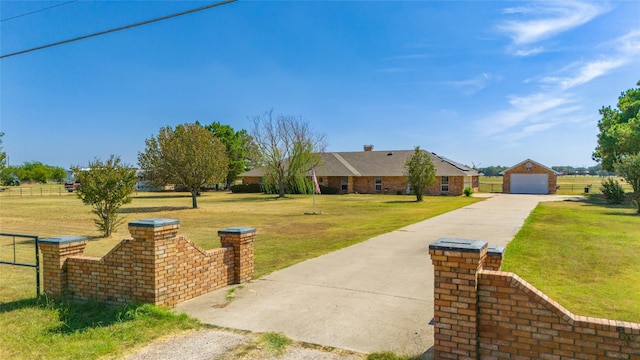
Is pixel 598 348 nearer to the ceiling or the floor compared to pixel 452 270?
nearer to the floor

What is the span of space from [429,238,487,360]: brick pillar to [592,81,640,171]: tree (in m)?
27.1

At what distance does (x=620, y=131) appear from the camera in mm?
28266

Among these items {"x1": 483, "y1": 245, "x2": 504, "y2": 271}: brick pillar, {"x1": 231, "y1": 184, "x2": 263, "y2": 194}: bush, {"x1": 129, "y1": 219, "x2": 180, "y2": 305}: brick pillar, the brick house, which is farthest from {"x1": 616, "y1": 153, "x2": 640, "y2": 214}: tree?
{"x1": 231, "y1": 184, "x2": 263, "y2": 194}: bush

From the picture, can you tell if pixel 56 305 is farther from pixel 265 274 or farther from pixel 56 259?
pixel 265 274

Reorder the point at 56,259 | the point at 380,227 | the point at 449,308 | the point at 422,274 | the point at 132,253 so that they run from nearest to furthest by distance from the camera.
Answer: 1. the point at 449,308
2. the point at 132,253
3. the point at 56,259
4. the point at 422,274
5. the point at 380,227

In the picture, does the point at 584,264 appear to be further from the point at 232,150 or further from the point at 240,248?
the point at 232,150

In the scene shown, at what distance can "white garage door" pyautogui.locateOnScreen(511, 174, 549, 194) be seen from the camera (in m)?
41.8

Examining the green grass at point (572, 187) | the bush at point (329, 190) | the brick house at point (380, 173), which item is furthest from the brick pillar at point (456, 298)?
the bush at point (329, 190)

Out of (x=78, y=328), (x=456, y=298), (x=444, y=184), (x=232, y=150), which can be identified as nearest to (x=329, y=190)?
(x=444, y=184)

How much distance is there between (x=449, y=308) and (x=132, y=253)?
431 cm

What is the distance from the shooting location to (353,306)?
5.92 meters

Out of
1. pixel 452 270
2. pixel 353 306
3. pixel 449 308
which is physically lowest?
pixel 353 306

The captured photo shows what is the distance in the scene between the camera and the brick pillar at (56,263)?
6328mm

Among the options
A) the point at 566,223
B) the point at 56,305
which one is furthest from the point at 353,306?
the point at 566,223
